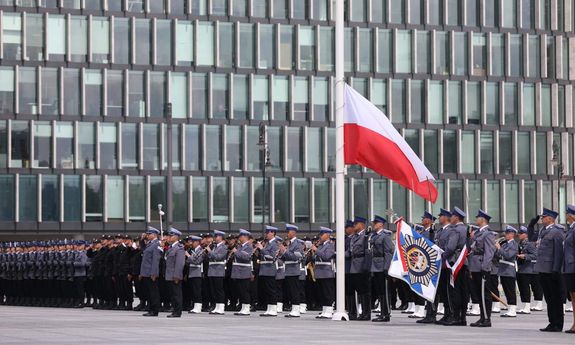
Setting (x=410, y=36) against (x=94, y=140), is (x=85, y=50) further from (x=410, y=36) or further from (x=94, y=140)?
(x=410, y=36)

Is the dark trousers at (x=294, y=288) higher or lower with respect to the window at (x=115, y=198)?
lower

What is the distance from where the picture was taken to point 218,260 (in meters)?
37.2

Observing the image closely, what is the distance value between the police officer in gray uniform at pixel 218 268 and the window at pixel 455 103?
179 feet

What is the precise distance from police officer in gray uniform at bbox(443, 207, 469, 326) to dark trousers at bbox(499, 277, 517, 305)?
7511 mm

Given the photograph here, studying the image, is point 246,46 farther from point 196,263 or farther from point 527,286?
point 196,263

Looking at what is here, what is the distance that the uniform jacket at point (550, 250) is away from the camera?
26.5 metres

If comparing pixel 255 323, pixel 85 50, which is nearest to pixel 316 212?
pixel 85 50

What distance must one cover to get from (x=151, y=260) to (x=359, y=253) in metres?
6.79

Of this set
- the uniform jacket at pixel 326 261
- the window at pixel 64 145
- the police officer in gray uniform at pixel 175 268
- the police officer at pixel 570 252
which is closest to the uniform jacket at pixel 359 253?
the uniform jacket at pixel 326 261

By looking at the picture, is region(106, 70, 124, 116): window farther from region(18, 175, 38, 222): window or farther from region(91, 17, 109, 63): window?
region(18, 175, 38, 222): window

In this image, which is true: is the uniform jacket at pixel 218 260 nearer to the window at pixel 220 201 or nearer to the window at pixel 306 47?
the window at pixel 220 201

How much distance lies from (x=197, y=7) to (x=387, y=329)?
60.0 metres

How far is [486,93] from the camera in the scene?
299 ft

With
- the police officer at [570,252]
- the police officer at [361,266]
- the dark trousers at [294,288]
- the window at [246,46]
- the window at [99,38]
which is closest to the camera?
the police officer at [570,252]
